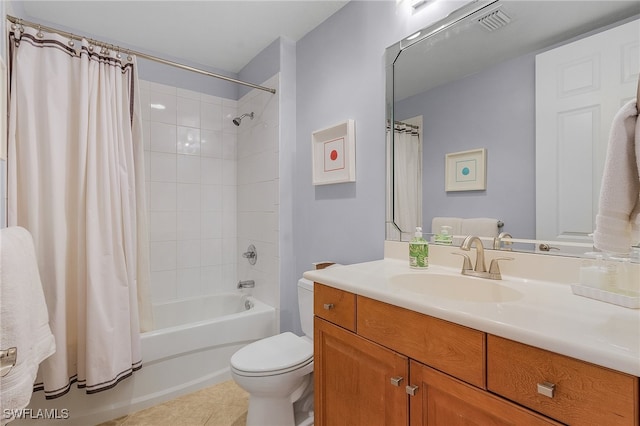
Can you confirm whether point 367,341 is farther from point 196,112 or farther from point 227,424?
point 196,112

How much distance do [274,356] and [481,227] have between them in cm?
116

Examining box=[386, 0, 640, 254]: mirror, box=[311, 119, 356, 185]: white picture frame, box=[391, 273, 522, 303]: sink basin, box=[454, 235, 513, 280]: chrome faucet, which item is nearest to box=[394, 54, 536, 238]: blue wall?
box=[386, 0, 640, 254]: mirror

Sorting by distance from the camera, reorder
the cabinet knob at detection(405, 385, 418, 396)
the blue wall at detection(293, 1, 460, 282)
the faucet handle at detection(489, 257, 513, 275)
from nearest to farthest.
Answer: the cabinet knob at detection(405, 385, 418, 396) → the faucet handle at detection(489, 257, 513, 275) → the blue wall at detection(293, 1, 460, 282)

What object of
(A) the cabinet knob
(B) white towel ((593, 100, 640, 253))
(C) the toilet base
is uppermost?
(B) white towel ((593, 100, 640, 253))

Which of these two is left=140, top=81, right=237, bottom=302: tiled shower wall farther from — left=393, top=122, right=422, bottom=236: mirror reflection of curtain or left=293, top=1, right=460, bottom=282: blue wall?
left=393, top=122, right=422, bottom=236: mirror reflection of curtain

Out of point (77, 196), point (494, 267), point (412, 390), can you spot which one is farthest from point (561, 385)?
point (77, 196)

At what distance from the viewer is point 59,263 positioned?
156 cm

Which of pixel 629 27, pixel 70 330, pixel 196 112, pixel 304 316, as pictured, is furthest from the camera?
pixel 196 112

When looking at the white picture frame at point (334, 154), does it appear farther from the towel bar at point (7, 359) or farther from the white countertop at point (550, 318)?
the towel bar at point (7, 359)

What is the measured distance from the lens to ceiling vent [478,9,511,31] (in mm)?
1209

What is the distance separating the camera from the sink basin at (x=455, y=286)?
1068mm

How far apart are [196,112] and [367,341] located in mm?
2426

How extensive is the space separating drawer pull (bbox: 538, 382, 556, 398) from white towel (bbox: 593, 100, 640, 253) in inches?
12.8

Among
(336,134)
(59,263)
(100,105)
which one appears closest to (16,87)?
(100,105)
